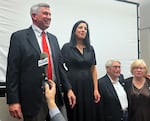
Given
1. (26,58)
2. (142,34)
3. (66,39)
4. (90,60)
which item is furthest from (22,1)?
(142,34)

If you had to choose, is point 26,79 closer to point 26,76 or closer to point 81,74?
point 26,76

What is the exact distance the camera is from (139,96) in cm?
364

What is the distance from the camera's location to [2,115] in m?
3.03

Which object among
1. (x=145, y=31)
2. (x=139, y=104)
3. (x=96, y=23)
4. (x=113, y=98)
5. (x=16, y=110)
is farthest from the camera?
(x=145, y=31)

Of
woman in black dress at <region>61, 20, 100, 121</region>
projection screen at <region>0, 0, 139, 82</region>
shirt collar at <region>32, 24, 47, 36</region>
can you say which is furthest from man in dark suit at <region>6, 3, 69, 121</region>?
projection screen at <region>0, 0, 139, 82</region>

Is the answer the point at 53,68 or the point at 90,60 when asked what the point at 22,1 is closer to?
the point at 90,60

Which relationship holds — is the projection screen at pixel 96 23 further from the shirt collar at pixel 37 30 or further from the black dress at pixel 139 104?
the shirt collar at pixel 37 30

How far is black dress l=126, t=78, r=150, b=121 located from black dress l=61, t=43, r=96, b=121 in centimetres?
80

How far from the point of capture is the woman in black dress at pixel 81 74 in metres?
2.94

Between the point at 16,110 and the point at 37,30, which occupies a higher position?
the point at 37,30

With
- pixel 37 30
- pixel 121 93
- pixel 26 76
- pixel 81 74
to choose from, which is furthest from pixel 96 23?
pixel 26 76

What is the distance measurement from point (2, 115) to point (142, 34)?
3069mm

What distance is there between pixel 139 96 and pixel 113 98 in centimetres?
35

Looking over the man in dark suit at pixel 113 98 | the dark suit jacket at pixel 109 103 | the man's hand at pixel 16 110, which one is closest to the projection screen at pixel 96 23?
the man in dark suit at pixel 113 98
